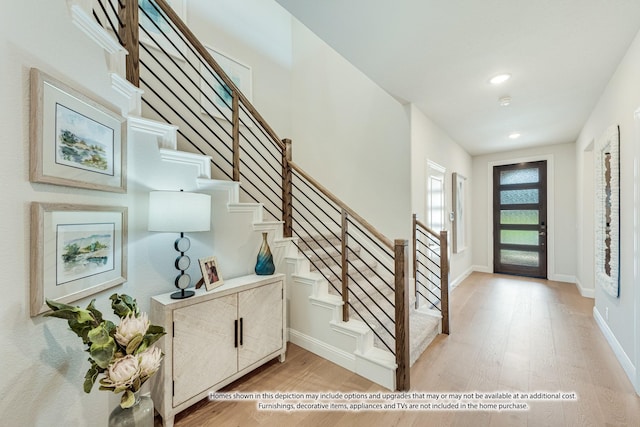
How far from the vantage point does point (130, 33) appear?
168 cm

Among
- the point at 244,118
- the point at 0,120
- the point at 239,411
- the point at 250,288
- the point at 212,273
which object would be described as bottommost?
the point at 239,411

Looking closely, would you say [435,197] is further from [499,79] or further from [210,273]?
[210,273]

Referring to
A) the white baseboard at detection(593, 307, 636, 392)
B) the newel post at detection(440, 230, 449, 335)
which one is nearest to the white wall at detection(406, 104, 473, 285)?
the newel post at detection(440, 230, 449, 335)

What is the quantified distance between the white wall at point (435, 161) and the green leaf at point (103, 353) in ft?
9.57

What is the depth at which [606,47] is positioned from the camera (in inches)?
83.4

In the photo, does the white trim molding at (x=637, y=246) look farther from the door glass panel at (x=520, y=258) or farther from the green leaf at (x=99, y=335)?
the door glass panel at (x=520, y=258)

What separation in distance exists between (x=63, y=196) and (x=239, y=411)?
5.45 ft

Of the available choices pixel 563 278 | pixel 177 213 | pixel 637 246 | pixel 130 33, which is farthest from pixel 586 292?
pixel 130 33

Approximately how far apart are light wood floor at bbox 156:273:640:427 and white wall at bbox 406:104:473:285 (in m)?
1.28

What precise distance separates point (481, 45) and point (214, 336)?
2951 mm

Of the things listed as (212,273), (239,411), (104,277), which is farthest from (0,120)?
(239,411)

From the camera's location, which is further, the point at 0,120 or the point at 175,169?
the point at 175,169

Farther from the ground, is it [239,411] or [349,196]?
[349,196]

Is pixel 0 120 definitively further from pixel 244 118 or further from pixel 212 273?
pixel 244 118
